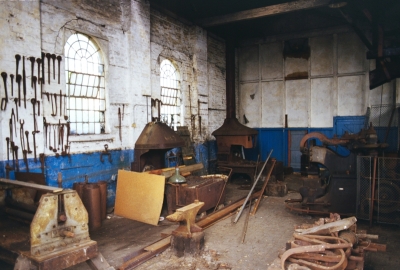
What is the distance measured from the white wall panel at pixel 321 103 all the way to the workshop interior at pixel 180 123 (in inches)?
2.0

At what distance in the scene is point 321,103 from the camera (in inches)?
452

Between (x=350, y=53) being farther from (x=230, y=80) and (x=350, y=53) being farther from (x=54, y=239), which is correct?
(x=54, y=239)

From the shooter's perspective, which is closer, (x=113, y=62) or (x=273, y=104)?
(x=113, y=62)

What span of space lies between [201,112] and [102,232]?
5.67 m

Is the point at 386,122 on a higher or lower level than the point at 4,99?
lower

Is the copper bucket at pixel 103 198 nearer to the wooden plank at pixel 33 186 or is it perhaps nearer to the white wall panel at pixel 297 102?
the wooden plank at pixel 33 186

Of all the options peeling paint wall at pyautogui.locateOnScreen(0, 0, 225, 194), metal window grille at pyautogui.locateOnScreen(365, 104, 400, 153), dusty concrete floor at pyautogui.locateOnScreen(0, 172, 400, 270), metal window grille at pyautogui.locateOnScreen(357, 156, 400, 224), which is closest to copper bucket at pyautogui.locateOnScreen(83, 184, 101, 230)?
dusty concrete floor at pyautogui.locateOnScreen(0, 172, 400, 270)

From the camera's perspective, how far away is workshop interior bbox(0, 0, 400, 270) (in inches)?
164

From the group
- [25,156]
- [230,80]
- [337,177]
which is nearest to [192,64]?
[230,80]

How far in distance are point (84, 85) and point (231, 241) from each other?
4.37m

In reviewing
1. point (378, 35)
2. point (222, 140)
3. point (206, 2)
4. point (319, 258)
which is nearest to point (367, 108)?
point (378, 35)

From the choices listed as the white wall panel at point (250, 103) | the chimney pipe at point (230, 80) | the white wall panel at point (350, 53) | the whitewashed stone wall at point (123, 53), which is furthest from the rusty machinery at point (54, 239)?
the white wall panel at point (350, 53)

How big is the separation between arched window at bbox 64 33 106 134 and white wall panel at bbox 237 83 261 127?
23.3 feet

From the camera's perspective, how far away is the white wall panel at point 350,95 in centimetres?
1084
